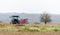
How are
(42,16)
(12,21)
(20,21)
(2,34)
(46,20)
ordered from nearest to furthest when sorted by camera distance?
1. (2,34)
2. (12,21)
3. (20,21)
4. (46,20)
5. (42,16)

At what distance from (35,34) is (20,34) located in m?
1.15

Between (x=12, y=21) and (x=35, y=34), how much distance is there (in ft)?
46.2

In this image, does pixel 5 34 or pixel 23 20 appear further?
pixel 23 20

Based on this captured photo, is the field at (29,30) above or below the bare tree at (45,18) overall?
above

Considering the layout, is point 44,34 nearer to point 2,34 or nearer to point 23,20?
point 2,34

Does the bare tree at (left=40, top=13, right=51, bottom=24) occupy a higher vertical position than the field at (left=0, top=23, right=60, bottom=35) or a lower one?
lower

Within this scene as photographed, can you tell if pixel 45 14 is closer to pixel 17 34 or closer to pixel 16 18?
pixel 16 18

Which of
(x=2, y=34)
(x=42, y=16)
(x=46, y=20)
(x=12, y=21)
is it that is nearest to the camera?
(x=2, y=34)

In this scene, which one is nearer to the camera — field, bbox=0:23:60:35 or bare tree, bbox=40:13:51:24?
field, bbox=0:23:60:35

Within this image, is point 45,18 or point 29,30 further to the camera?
point 45,18

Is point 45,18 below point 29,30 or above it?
below

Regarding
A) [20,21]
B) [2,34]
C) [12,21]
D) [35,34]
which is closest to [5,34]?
[2,34]

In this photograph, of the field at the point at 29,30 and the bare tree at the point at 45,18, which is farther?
the bare tree at the point at 45,18

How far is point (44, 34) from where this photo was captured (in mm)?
18250
